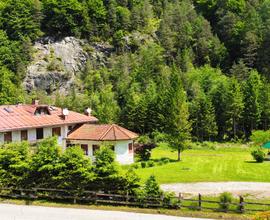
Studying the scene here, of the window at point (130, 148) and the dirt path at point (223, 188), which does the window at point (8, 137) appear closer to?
the window at point (130, 148)

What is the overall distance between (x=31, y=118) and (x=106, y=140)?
9072 millimetres

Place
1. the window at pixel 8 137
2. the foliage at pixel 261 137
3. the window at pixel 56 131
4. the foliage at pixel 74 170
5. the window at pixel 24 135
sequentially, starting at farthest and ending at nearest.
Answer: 1. the foliage at pixel 261 137
2. the window at pixel 56 131
3. the window at pixel 24 135
4. the window at pixel 8 137
5. the foliage at pixel 74 170

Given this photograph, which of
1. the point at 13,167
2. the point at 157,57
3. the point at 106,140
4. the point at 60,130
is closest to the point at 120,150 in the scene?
the point at 106,140

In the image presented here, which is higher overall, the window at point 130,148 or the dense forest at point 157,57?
the dense forest at point 157,57

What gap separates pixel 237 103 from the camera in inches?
3174

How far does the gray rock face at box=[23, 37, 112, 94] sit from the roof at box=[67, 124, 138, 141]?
5895cm

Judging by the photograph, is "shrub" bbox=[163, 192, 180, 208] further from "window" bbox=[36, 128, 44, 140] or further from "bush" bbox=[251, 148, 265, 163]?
"bush" bbox=[251, 148, 265, 163]

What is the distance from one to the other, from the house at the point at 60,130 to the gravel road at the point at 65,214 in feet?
63.0

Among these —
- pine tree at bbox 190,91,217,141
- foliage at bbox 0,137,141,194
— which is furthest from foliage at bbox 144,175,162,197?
pine tree at bbox 190,91,217,141

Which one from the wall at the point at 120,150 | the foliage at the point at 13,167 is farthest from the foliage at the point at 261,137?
the foliage at the point at 13,167

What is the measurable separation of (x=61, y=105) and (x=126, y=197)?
64.8 meters

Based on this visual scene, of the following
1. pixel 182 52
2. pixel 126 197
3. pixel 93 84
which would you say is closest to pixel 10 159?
pixel 126 197

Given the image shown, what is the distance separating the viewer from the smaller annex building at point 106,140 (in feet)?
173

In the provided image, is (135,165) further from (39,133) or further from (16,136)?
(16,136)
